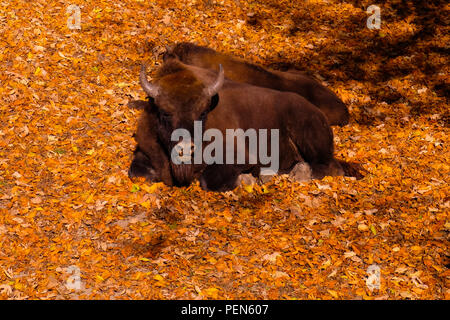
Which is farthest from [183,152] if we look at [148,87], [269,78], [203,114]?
[269,78]

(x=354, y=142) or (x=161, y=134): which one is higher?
(x=161, y=134)

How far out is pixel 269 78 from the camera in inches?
357

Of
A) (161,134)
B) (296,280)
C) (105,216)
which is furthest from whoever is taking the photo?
(161,134)

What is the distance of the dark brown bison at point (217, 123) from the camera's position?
266 inches

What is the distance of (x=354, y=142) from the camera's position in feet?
28.2

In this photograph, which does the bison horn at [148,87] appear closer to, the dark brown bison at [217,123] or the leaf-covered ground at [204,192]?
the dark brown bison at [217,123]

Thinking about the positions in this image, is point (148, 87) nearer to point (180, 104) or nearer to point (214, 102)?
point (180, 104)

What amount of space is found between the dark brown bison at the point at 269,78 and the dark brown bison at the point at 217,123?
0.80m

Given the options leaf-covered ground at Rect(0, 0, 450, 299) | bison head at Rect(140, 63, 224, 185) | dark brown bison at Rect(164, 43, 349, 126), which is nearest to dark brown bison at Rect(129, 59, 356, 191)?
bison head at Rect(140, 63, 224, 185)

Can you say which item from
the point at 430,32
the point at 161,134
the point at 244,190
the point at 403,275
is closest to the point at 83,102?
the point at 161,134

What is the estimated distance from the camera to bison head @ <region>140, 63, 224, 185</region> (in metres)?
6.65

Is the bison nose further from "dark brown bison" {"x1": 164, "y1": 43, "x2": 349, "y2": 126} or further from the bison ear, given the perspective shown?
"dark brown bison" {"x1": 164, "y1": 43, "x2": 349, "y2": 126}

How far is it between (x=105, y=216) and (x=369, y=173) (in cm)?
409

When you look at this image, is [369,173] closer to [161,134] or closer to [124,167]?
[161,134]
